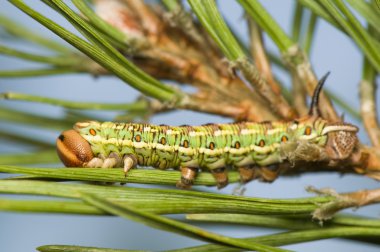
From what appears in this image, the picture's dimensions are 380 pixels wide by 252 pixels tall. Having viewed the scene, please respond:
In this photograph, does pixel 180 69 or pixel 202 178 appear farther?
pixel 180 69

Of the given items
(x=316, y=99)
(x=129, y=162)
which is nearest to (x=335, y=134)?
(x=316, y=99)

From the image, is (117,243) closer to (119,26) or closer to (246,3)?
(119,26)

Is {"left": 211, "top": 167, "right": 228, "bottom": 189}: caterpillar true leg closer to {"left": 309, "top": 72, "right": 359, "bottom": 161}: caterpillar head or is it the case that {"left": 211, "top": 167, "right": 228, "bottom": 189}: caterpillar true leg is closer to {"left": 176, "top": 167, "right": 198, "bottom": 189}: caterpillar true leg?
{"left": 176, "top": 167, "right": 198, "bottom": 189}: caterpillar true leg

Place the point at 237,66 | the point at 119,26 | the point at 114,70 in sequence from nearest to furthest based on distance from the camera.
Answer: the point at 114,70 → the point at 237,66 → the point at 119,26

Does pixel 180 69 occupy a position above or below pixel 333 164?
above

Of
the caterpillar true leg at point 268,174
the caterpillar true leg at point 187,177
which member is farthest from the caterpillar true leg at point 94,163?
the caterpillar true leg at point 268,174

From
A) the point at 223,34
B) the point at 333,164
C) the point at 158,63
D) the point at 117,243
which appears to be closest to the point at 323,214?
the point at 333,164

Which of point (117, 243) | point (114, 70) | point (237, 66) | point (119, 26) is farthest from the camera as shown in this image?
point (117, 243)

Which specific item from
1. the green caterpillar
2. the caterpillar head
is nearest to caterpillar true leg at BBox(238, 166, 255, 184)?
the green caterpillar
